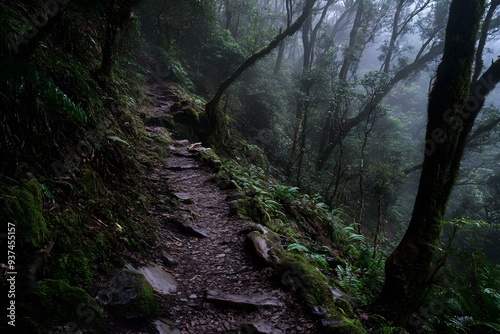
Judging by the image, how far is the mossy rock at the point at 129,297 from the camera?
7.74 ft

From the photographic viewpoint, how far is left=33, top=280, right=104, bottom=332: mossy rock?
1.92m

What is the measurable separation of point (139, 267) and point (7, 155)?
1.58m

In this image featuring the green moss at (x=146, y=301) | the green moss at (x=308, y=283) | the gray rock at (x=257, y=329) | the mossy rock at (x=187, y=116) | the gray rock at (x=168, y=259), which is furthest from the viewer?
the mossy rock at (x=187, y=116)

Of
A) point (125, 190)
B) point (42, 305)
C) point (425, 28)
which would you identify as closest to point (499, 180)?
point (425, 28)

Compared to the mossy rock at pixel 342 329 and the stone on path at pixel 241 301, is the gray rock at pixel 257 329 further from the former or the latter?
the mossy rock at pixel 342 329

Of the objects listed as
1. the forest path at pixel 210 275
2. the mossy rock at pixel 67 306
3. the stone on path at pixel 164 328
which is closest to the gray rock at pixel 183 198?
the forest path at pixel 210 275

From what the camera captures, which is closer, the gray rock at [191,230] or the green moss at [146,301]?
the green moss at [146,301]

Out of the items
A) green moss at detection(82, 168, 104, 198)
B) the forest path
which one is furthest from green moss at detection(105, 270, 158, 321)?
green moss at detection(82, 168, 104, 198)

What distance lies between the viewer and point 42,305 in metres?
1.90

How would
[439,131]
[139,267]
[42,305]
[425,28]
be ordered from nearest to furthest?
[42,305]
[139,267]
[439,131]
[425,28]

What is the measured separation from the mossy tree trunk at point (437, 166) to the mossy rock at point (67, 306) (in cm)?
309

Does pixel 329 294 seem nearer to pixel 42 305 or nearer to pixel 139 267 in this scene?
pixel 139 267

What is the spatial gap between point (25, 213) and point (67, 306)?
0.76 meters

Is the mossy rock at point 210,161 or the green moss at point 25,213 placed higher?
the mossy rock at point 210,161
